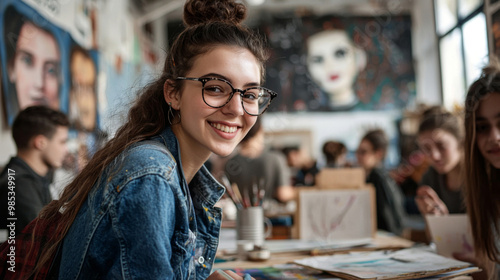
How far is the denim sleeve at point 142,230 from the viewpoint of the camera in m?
0.74

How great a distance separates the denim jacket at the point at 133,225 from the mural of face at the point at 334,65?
17.8 ft

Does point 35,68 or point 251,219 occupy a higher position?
point 35,68

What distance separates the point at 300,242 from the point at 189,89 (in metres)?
0.96

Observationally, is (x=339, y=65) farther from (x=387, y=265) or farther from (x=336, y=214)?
(x=387, y=265)

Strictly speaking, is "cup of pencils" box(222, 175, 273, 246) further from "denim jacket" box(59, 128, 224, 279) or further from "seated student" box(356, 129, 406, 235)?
"seated student" box(356, 129, 406, 235)

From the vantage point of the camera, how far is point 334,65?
19.9ft

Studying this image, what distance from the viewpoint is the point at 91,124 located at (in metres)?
3.50

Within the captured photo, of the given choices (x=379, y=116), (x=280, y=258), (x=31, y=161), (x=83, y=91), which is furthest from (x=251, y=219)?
(x=379, y=116)

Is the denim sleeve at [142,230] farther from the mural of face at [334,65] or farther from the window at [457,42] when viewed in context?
the mural of face at [334,65]

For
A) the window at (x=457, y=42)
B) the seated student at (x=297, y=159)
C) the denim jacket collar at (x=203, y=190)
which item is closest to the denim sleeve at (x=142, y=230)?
the denim jacket collar at (x=203, y=190)

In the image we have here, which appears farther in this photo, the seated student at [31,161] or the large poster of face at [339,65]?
the large poster of face at [339,65]

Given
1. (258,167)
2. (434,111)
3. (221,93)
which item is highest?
(434,111)

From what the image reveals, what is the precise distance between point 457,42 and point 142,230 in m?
3.41

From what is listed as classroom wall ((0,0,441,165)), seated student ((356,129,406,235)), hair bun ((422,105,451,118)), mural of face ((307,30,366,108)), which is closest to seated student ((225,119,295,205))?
seated student ((356,129,406,235))
